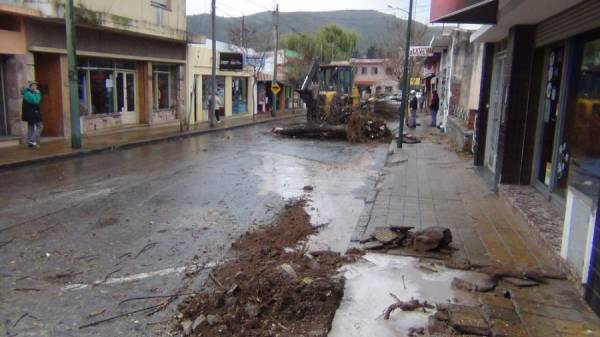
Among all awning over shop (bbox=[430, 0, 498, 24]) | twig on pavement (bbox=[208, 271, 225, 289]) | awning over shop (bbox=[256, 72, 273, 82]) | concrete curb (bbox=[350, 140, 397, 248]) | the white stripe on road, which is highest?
awning over shop (bbox=[430, 0, 498, 24])

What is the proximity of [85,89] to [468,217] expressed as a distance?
16.5m

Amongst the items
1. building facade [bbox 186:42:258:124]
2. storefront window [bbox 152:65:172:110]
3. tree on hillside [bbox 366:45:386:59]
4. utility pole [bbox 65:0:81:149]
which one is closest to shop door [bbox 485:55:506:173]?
utility pole [bbox 65:0:81:149]

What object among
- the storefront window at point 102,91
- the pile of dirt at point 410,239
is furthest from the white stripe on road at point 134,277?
the storefront window at point 102,91

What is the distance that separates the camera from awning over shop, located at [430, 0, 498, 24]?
804 centimetres

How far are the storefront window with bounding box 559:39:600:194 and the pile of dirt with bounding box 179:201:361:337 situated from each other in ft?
10.1

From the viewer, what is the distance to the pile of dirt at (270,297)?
4.06m

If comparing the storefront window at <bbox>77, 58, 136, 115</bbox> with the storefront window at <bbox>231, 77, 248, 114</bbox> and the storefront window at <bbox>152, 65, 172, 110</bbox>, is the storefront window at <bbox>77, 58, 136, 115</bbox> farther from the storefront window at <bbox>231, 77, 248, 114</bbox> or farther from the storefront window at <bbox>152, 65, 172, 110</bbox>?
the storefront window at <bbox>231, 77, 248, 114</bbox>

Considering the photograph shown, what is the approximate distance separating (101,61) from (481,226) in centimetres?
1771

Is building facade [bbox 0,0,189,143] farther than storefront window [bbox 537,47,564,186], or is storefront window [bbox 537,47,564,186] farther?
building facade [bbox 0,0,189,143]

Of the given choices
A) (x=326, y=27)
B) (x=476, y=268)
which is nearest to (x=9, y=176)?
(x=476, y=268)

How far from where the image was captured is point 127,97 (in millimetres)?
22781

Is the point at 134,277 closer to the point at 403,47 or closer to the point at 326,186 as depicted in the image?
the point at 326,186

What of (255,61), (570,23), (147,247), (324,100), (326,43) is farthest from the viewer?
(326,43)

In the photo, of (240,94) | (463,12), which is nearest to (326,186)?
(463,12)
